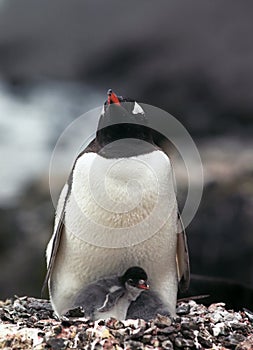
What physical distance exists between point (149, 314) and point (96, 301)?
0.12 metres

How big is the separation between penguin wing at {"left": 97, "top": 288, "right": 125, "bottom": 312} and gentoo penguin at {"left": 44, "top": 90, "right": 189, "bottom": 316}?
0.25 feet

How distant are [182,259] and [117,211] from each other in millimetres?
263

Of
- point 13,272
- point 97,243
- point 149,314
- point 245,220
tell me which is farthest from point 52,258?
point 13,272

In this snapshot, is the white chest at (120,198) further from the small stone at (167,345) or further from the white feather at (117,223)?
the small stone at (167,345)

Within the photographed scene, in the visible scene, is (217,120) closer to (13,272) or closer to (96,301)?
(13,272)

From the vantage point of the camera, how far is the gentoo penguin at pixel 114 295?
129 centimetres

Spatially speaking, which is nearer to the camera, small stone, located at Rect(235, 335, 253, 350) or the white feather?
small stone, located at Rect(235, 335, 253, 350)

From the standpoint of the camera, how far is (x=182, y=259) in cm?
149

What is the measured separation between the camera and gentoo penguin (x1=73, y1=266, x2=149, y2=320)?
1.29 meters

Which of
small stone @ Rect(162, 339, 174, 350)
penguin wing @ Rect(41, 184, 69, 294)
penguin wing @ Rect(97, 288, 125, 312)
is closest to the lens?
small stone @ Rect(162, 339, 174, 350)

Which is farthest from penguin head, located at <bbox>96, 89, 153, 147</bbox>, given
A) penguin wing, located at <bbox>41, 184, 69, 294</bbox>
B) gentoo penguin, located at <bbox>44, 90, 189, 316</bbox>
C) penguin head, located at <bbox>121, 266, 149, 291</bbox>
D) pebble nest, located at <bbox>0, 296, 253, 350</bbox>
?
pebble nest, located at <bbox>0, 296, 253, 350</bbox>

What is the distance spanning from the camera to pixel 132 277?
1308 millimetres

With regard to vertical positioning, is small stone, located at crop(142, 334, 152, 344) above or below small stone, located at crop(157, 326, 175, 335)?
below

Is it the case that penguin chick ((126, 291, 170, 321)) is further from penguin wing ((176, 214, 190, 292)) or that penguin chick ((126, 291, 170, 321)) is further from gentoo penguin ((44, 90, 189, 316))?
penguin wing ((176, 214, 190, 292))
